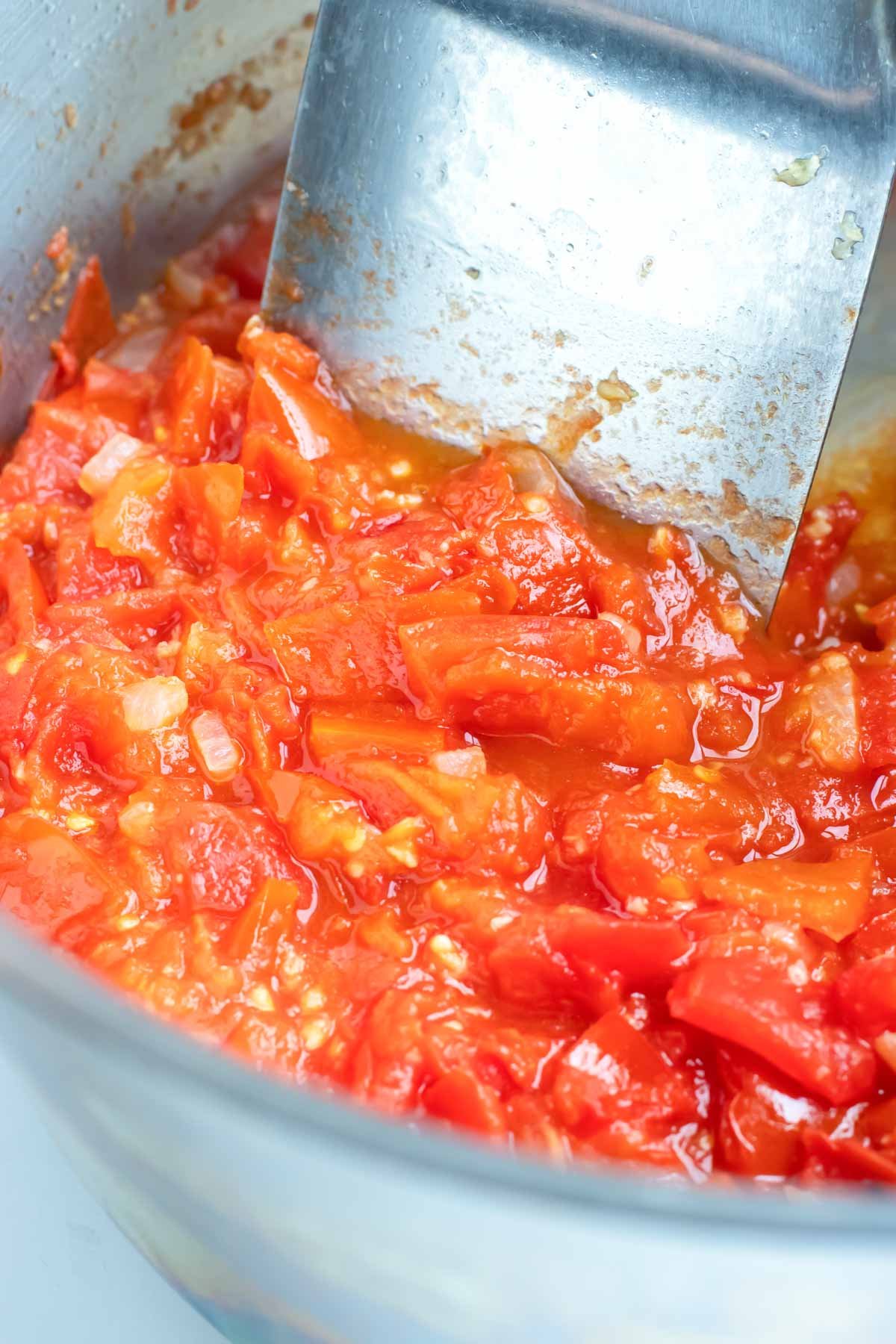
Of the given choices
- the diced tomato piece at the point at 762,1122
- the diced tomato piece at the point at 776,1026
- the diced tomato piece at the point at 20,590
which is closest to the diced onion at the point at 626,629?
the diced tomato piece at the point at 776,1026

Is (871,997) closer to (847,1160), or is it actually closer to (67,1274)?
(847,1160)

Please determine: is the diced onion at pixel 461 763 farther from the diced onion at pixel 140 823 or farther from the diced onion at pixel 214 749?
the diced onion at pixel 140 823

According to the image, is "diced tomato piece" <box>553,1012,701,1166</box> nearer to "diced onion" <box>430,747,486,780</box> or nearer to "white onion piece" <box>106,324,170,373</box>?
"diced onion" <box>430,747,486,780</box>

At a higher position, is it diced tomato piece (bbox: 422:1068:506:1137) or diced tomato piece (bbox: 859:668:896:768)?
diced tomato piece (bbox: 859:668:896:768)

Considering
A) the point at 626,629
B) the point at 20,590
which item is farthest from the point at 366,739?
the point at 20,590

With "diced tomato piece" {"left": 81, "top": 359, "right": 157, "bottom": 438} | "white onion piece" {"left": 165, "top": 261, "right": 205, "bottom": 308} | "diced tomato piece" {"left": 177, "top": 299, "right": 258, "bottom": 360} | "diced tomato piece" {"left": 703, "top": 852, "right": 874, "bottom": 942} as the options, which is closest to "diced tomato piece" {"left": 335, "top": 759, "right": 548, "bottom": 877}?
Result: "diced tomato piece" {"left": 703, "top": 852, "right": 874, "bottom": 942}
